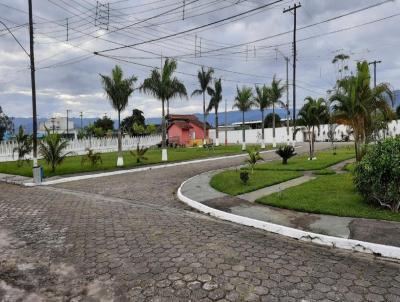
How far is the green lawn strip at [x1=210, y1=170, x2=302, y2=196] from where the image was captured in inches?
452

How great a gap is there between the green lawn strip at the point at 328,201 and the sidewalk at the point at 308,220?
0.79ft

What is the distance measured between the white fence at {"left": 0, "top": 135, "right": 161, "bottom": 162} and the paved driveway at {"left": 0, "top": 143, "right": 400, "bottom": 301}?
18.5 meters

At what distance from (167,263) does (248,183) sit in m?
7.18

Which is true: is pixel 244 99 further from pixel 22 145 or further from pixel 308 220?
pixel 308 220

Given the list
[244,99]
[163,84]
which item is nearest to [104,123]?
[244,99]

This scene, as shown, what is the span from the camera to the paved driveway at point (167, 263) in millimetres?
4523

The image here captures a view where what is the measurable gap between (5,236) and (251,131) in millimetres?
47377

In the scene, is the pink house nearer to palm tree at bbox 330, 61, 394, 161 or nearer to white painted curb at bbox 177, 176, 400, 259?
palm tree at bbox 330, 61, 394, 161

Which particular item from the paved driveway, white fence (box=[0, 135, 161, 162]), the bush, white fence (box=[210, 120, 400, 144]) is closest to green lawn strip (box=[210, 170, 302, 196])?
the paved driveway

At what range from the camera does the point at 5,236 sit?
728 centimetres

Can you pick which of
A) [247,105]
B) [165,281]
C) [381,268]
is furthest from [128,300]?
[247,105]

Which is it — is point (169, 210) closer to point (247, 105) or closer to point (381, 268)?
point (381, 268)

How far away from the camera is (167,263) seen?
17.9ft

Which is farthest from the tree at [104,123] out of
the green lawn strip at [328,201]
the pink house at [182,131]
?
the green lawn strip at [328,201]
